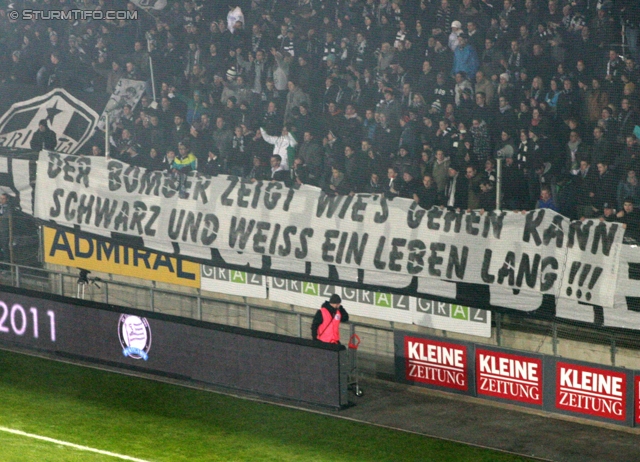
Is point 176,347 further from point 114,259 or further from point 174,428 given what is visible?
point 114,259

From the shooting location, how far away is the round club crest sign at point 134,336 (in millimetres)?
15320

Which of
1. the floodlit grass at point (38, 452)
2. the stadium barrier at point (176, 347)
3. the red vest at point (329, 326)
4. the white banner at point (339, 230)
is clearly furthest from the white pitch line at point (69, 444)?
the white banner at point (339, 230)

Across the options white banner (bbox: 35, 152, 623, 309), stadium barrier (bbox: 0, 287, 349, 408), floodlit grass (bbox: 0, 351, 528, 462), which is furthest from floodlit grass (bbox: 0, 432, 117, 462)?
white banner (bbox: 35, 152, 623, 309)

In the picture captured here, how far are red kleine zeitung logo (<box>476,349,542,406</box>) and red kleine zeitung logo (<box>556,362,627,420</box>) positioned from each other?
12.2 inches

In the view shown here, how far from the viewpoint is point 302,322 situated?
1561 cm

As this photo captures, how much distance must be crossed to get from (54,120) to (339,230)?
6.14 meters

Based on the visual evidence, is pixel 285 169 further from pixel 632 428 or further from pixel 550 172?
pixel 632 428

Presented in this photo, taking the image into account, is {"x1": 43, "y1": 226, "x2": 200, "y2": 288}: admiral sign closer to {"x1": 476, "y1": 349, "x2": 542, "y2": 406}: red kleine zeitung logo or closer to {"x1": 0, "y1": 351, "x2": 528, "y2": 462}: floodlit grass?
{"x1": 0, "y1": 351, "x2": 528, "y2": 462}: floodlit grass

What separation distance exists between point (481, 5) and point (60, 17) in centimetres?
884

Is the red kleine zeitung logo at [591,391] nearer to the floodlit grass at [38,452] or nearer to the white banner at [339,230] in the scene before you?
the white banner at [339,230]

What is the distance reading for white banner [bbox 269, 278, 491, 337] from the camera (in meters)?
14.4

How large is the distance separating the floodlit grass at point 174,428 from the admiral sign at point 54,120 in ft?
14.5

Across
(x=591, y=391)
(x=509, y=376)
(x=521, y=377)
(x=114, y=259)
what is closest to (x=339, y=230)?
(x=509, y=376)

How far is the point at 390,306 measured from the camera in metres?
15.1
